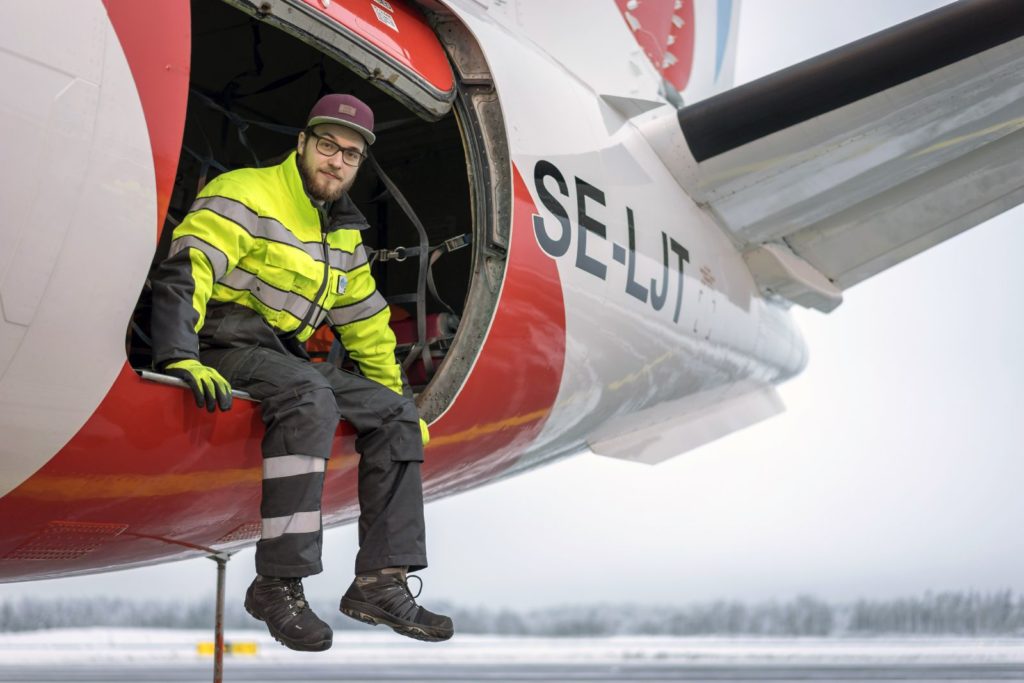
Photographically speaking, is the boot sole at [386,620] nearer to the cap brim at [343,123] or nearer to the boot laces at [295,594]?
the boot laces at [295,594]

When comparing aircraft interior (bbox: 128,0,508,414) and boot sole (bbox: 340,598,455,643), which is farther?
aircraft interior (bbox: 128,0,508,414)

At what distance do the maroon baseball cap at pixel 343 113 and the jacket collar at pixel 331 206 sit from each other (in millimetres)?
141

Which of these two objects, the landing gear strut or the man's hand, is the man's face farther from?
the landing gear strut

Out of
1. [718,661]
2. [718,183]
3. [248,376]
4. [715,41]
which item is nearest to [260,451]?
[248,376]

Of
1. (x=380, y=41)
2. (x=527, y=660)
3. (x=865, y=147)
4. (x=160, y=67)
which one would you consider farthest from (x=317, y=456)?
(x=527, y=660)

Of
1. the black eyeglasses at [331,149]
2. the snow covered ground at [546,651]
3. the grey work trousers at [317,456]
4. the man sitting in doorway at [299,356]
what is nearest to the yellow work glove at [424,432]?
the man sitting in doorway at [299,356]

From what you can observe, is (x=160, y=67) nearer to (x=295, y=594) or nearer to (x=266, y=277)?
(x=266, y=277)

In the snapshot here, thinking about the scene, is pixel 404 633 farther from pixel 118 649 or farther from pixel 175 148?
pixel 118 649

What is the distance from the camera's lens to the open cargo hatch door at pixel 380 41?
311cm

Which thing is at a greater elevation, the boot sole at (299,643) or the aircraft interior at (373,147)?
the aircraft interior at (373,147)

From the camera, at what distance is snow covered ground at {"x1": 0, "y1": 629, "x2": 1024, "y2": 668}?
36.6ft

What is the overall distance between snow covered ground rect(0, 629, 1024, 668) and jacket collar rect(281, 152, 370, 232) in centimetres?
881

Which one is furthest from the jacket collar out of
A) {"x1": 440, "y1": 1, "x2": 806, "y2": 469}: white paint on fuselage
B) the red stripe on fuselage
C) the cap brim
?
{"x1": 440, "y1": 1, "x2": 806, "y2": 469}: white paint on fuselage

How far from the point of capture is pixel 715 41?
291 inches
